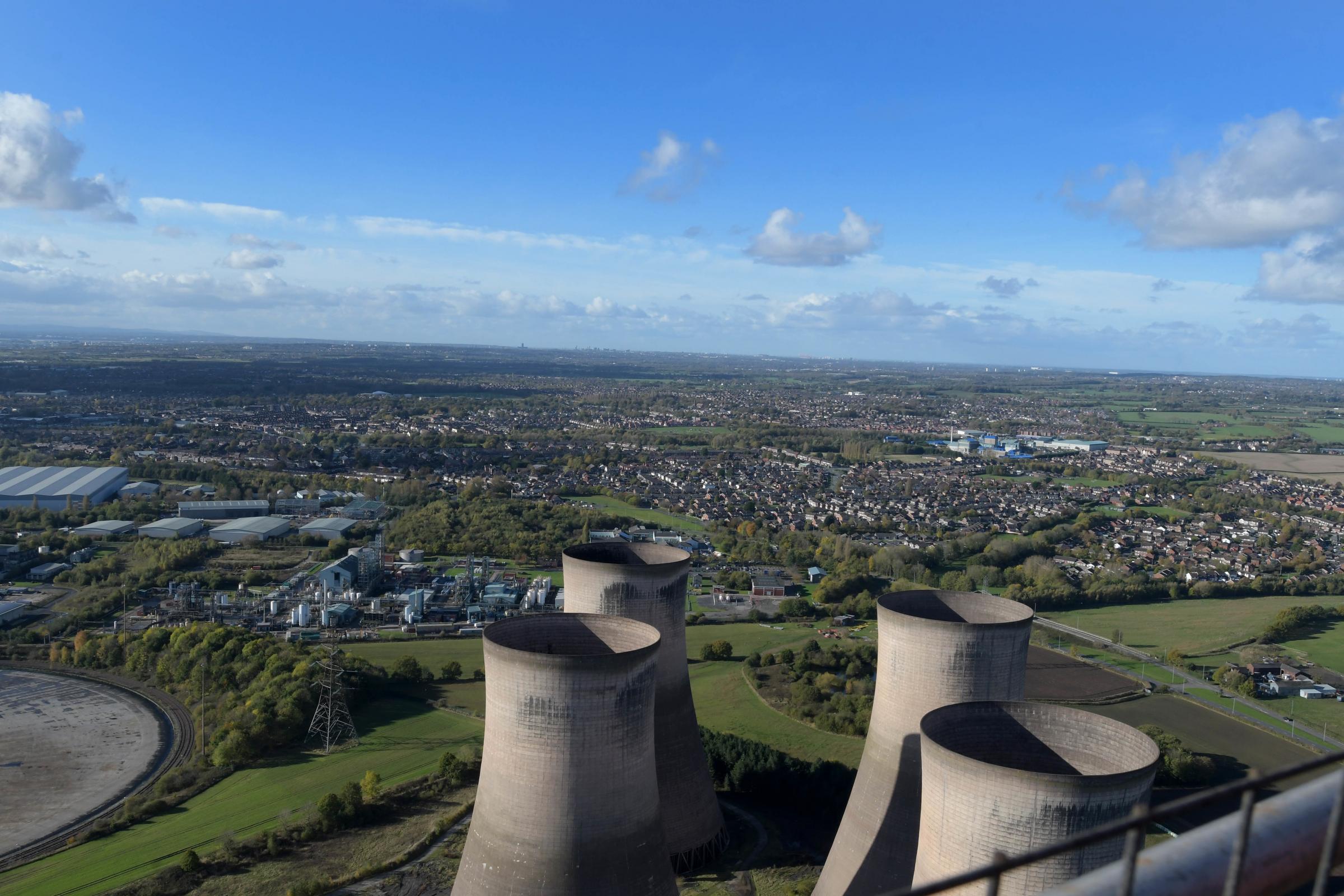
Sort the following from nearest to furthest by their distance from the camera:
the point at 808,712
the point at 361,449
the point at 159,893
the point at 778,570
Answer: the point at 159,893 < the point at 808,712 < the point at 778,570 < the point at 361,449

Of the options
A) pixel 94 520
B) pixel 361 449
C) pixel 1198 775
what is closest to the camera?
pixel 1198 775

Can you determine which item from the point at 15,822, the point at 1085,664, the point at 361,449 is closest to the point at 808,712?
the point at 1085,664

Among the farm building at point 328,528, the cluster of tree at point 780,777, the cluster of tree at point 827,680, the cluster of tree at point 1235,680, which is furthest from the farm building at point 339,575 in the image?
the cluster of tree at point 1235,680

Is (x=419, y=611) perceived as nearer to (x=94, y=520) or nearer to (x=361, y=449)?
(x=94, y=520)

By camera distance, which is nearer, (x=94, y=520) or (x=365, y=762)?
(x=365, y=762)

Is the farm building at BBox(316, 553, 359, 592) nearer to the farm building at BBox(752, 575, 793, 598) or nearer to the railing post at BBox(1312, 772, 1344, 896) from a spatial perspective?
the farm building at BBox(752, 575, 793, 598)

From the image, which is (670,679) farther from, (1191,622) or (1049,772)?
(1191,622)

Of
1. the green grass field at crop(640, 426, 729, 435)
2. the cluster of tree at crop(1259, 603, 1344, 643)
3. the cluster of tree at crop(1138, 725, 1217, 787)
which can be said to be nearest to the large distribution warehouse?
the cluster of tree at crop(1138, 725, 1217, 787)

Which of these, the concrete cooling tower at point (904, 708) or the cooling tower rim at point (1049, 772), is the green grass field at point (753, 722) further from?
the cooling tower rim at point (1049, 772)
